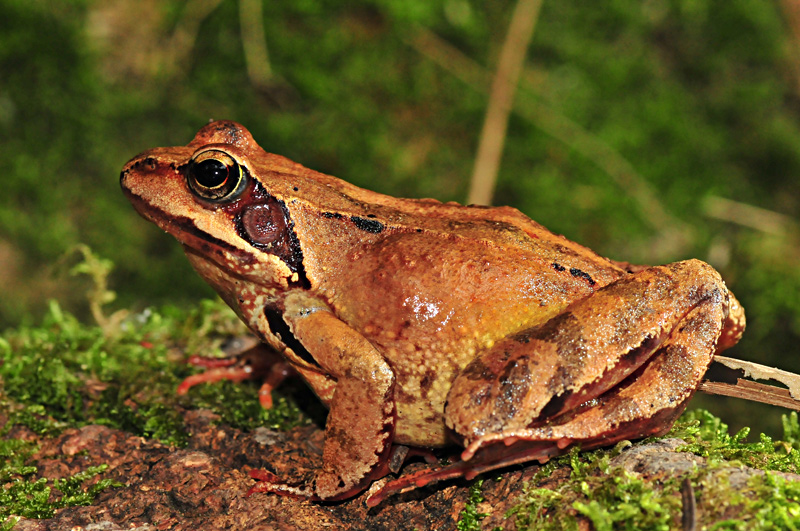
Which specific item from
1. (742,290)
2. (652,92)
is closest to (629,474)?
(742,290)

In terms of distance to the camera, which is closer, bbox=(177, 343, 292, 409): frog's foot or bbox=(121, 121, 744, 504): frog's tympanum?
bbox=(121, 121, 744, 504): frog's tympanum

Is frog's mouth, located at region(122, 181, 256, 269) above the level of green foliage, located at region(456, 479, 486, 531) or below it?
above

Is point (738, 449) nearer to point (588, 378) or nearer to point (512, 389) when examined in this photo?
point (588, 378)

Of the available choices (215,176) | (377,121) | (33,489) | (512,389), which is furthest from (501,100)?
(33,489)

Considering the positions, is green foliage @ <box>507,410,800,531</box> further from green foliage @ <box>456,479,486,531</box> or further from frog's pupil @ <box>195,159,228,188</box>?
frog's pupil @ <box>195,159,228,188</box>

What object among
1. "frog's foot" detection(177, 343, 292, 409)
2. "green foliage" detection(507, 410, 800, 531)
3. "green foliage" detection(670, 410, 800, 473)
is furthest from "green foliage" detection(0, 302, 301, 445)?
"green foliage" detection(670, 410, 800, 473)

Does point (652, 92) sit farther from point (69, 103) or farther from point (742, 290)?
point (69, 103)
